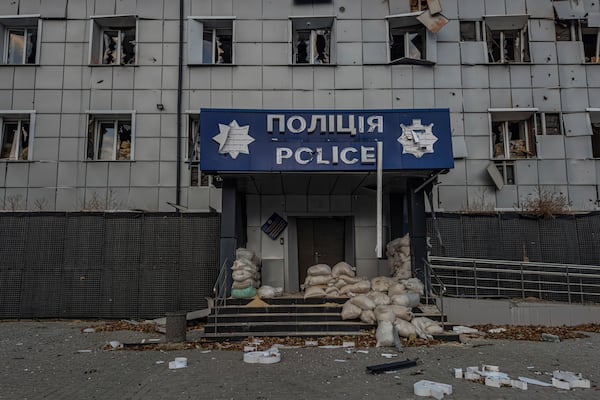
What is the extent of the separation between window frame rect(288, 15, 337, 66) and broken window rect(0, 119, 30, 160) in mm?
→ 8564

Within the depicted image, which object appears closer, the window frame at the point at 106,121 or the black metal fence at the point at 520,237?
the black metal fence at the point at 520,237

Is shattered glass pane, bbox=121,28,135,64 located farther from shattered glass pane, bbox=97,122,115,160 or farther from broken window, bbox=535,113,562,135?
broken window, bbox=535,113,562,135

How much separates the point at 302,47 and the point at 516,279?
9320 mm

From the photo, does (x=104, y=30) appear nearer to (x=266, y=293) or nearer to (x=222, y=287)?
(x=222, y=287)

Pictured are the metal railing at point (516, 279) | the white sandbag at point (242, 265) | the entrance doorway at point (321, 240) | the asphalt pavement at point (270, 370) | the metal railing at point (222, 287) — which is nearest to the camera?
the asphalt pavement at point (270, 370)

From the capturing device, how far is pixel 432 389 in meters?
5.12

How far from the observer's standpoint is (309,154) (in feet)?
30.8

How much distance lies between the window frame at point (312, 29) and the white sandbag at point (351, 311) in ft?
24.9

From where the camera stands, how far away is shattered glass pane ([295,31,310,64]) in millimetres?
13836

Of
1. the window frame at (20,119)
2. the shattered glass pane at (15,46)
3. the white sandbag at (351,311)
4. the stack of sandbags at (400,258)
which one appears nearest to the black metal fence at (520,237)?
the stack of sandbags at (400,258)

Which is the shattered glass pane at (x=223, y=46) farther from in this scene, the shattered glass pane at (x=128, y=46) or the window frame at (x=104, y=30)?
the shattered glass pane at (x=128, y=46)

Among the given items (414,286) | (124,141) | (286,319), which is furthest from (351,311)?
(124,141)

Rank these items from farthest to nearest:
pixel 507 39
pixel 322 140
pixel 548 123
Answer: pixel 507 39 < pixel 548 123 < pixel 322 140

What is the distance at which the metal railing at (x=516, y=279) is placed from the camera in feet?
34.6
